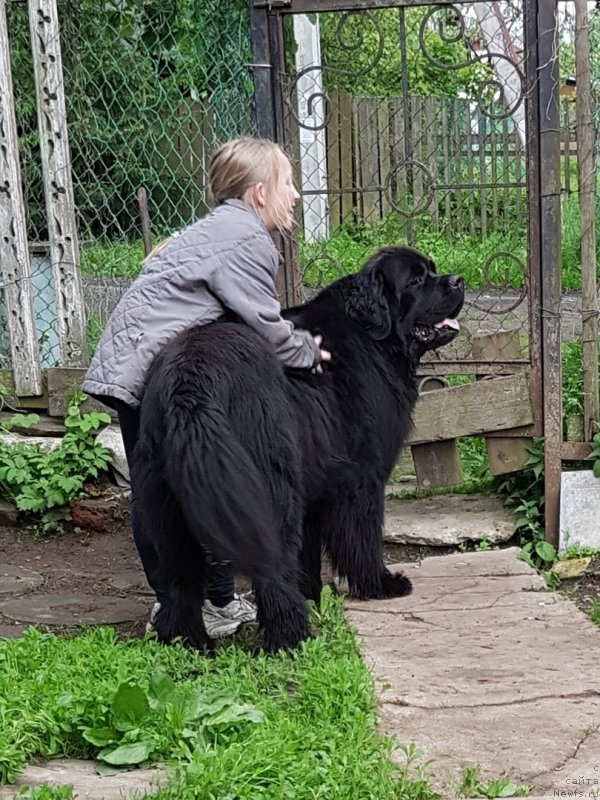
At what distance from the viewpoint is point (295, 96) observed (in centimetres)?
511

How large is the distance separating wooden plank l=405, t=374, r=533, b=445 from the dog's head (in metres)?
0.88

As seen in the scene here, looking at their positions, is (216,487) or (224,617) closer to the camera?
(216,487)

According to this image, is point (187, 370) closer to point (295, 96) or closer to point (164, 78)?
point (295, 96)

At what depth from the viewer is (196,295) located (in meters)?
3.55

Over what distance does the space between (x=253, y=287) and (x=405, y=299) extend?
902 mm

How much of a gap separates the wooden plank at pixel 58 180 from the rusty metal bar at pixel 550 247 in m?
2.51

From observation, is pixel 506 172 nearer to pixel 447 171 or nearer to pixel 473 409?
pixel 447 171

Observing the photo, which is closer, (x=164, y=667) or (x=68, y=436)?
(x=164, y=667)

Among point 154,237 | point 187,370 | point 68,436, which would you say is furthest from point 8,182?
point 187,370

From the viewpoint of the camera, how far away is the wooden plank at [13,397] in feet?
18.8

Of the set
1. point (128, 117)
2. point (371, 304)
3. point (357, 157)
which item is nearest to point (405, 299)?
point (371, 304)

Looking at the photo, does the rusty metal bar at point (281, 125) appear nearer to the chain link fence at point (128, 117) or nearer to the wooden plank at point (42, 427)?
the chain link fence at point (128, 117)

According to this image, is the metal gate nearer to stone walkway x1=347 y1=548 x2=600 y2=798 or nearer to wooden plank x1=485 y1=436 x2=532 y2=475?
wooden plank x1=485 y1=436 x2=532 y2=475

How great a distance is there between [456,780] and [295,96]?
357 cm
